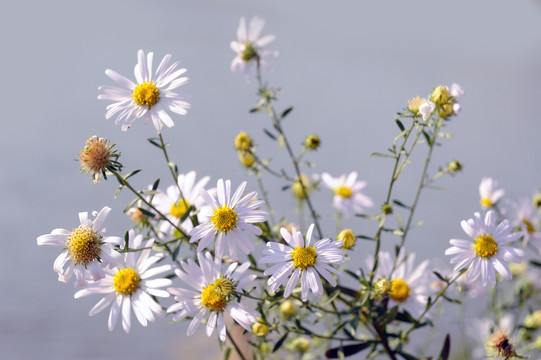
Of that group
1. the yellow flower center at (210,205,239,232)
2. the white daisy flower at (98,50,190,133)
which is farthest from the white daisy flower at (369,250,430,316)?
the white daisy flower at (98,50,190,133)

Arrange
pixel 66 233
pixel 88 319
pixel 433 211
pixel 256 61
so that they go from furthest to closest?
pixel 433 211 → pixel 88 319 → pixel 256 61 → pixel 66 233

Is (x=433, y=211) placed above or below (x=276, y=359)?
above

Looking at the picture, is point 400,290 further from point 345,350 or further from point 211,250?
point 211,250

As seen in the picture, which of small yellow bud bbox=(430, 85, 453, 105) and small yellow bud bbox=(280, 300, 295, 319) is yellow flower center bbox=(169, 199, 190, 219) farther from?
small yellow bud bbox=(430, 85, 453, 105)

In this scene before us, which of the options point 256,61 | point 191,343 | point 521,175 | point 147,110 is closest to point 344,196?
point 256,61

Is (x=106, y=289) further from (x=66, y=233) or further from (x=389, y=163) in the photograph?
(x=389, y=163)

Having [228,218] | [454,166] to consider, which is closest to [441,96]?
[454,166]

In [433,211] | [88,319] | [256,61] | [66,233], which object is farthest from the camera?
[433,211]

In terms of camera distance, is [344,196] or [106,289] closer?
[106,289]

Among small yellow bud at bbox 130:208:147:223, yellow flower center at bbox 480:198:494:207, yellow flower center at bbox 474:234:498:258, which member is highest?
yellow flower center at bbox 480:198:494:207
